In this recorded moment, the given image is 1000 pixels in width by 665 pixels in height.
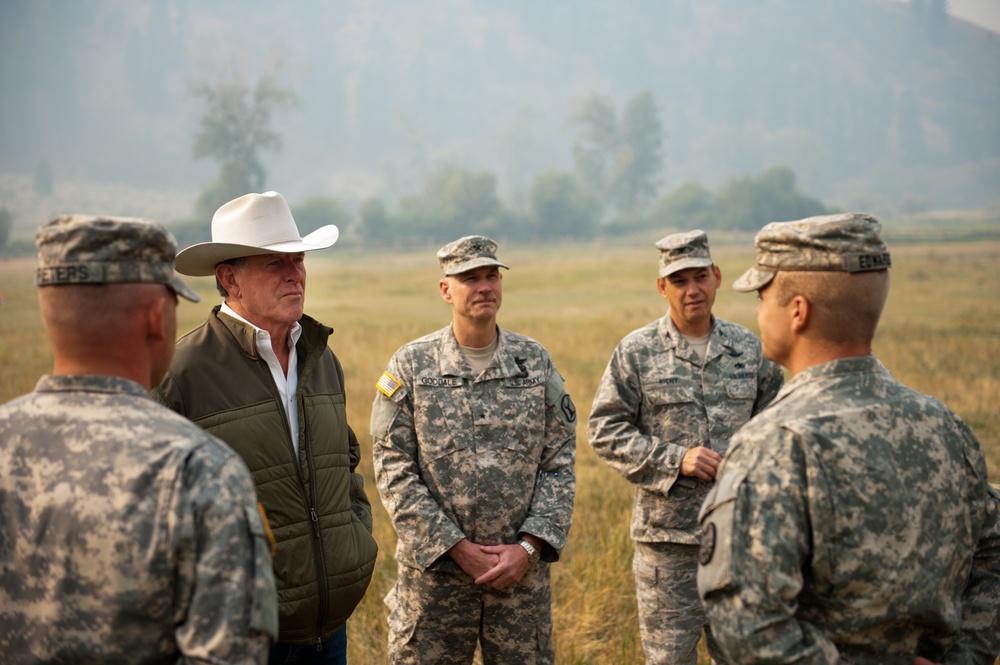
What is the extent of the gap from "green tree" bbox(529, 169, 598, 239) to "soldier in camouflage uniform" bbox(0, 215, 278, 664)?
233 feet

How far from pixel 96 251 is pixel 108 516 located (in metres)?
0.62

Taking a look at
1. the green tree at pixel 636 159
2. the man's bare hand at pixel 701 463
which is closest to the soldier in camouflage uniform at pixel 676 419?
the man's bare hand at pixel 701 463

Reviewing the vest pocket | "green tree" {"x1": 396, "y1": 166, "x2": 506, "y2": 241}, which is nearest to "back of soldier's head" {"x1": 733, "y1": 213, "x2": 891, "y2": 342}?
the vest pocket

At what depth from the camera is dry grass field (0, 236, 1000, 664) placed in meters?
5.69

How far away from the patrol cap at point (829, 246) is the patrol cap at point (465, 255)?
182 centimetres

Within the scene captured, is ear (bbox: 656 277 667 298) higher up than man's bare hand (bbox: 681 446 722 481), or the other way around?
ear (bbox: 656 277 667 298)

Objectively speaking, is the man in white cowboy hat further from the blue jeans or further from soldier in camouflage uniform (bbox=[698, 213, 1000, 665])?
soldier in camouflage uniform (bbox=[698, 213, 1000, 665])

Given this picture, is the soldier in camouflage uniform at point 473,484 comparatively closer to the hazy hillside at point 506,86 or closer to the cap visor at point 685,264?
the cap visor at point 685,264

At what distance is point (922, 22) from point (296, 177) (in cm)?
10372

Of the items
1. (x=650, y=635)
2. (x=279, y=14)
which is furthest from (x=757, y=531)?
(x=279, y=14)

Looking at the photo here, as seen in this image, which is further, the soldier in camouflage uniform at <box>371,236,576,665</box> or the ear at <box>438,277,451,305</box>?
the ear at <box>438,277,451,305</box>

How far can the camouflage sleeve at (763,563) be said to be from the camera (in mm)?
2088

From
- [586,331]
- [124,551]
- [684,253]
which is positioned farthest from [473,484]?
[586,331]

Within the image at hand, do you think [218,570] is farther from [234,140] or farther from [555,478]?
[234,140]
